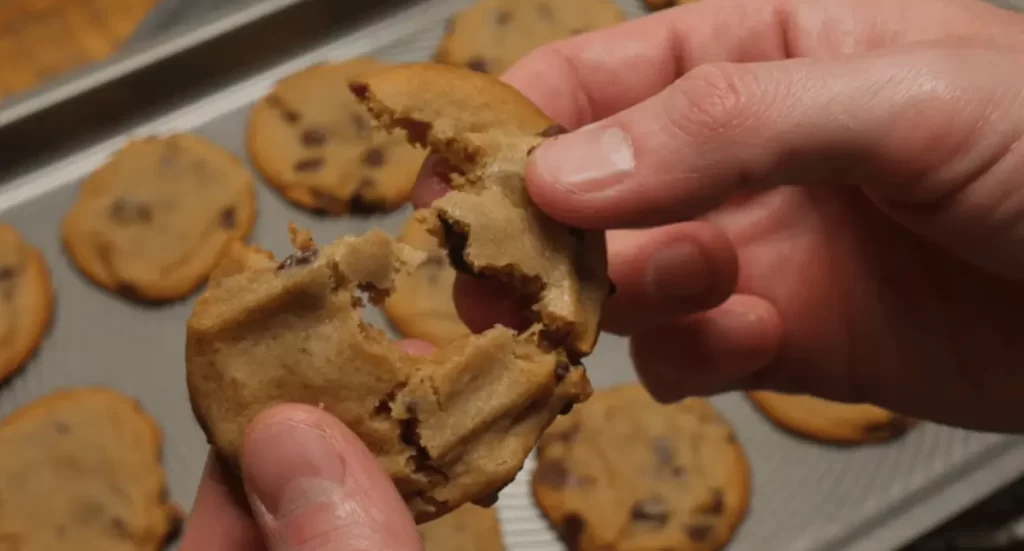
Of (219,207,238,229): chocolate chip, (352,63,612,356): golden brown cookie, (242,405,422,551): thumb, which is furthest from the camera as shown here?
(219,207,238,229): chocolate chip

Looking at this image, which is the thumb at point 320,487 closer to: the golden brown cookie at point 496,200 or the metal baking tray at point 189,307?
the golden brown cookie at point 496,200

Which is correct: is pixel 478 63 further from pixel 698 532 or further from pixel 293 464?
pixel 293 464

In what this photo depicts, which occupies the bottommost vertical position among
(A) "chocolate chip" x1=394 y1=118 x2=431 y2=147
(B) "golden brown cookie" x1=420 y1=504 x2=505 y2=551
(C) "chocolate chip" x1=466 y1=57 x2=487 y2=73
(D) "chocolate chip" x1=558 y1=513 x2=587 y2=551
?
(B) "golden brown cookie" x1=420 y1=504 x2=505 y2=551

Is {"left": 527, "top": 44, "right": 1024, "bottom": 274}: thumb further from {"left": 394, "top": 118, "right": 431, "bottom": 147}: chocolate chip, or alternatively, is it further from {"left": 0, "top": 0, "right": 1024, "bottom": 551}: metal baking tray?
{"left": 0, "top": 0, "right": 1024, "bottom": 551}: metal baking tray

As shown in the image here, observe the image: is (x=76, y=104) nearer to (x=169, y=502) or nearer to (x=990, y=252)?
(x=169, y=502)

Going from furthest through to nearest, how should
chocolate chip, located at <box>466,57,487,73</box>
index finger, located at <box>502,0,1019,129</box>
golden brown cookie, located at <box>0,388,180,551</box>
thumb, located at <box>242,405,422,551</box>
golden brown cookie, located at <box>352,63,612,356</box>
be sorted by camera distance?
chocolate chip, located at <box>466,57,487,73</box>, golden brown cookie, located at <box>0,388,180,551</box>, index finger, located at <box>502,0,1019,129</box>, golden brown cookie, located at <box>352,63,612,356</box>, thumb, located at <box>242,405,422,551</box>

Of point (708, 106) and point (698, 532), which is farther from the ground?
point (708, 106)

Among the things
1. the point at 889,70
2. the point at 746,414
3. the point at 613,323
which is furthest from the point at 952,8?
the point at 746,414

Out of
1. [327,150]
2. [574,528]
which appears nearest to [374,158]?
[327,150]

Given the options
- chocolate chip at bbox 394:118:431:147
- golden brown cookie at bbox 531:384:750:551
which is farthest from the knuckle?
golden brown cookie at bbox 531:384:750:551
